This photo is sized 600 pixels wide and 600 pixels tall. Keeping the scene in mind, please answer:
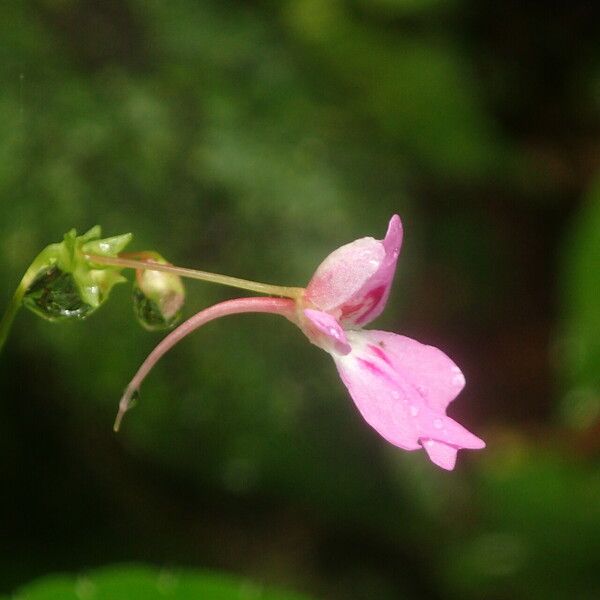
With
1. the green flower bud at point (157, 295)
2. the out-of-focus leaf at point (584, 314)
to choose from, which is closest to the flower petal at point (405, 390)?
the green flower bud at point (157, 295)

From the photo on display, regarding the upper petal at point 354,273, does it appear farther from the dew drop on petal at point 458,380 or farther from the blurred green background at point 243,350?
the blurred green background at point 243,350

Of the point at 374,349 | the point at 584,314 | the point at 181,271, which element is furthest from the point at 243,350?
the point at 181,271

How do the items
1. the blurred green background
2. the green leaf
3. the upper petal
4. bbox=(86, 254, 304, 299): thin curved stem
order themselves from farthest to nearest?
the blurred green background
the green leaf
the upper petal
bbox=(86, 254, 304, 299): thin curved stem

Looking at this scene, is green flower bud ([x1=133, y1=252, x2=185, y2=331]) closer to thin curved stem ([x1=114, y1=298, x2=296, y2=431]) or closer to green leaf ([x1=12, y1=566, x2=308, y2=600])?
thin curved stem ([x1=114, y1=298, x2=296, y2=431])

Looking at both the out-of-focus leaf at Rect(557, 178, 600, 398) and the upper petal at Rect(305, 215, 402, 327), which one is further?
the out-of-focus leaf at Rect(557, 178, 600, 398)

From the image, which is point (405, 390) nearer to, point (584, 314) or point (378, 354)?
point (378, 354)

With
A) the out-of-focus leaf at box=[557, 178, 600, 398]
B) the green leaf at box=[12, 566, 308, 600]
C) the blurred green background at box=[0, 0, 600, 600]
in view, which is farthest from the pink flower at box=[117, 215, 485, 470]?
the out-of-focus leaf at box=[557, 178, 600, 398]

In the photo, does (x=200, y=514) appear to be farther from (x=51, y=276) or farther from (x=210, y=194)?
(x=51, y=276)
